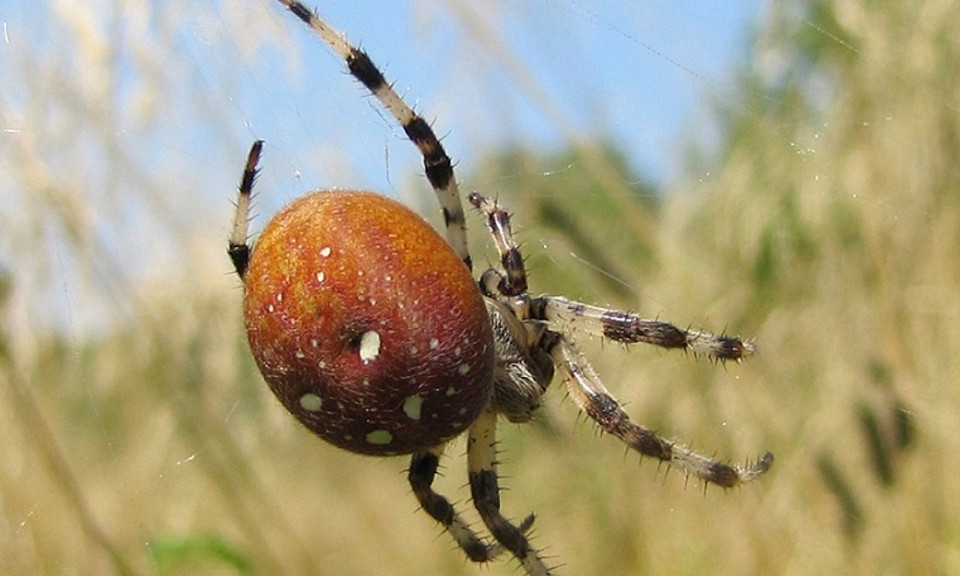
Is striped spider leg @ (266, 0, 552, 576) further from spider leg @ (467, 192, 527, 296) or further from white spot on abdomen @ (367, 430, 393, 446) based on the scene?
white spot on abdomen @ (367, 430, 393, 446)

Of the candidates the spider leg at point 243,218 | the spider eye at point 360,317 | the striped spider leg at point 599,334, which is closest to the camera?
the spider eye at point 360,317

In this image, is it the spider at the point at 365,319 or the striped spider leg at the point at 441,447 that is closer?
the spider at the point at 365,319

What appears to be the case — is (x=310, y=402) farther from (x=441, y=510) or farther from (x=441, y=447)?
(x=441, y=510)

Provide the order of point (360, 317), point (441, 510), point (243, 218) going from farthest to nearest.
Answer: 1. point (441, 510)
2. point (243, 218)
3. point (360, 317)

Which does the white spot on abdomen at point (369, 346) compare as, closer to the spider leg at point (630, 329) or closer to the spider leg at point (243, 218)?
the spider leg at point (243, 218)

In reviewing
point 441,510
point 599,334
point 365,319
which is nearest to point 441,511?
point 441,510

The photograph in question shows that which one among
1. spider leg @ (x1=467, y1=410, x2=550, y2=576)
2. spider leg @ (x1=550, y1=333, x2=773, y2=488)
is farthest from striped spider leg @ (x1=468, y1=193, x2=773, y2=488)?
spider leg @ (x1=467, y1=410, x2=550, y2=576)

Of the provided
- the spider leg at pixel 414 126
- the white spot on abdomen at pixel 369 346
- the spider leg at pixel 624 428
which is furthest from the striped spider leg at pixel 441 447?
the white spot on abdomen at pixel 369 346
